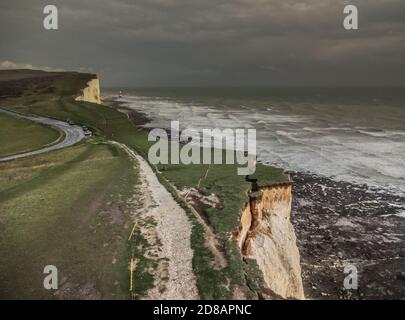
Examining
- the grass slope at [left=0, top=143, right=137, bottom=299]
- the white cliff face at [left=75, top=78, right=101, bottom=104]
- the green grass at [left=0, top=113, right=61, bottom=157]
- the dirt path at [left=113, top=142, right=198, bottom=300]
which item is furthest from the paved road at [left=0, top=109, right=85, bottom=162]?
the white cliff face at [left=75, top=78, right=101, bottom=104]

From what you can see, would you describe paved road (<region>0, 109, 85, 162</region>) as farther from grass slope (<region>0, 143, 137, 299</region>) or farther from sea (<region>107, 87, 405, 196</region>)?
sea (<region>107, 87, 405, 196</region>)

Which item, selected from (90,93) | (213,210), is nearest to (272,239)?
(213,210)

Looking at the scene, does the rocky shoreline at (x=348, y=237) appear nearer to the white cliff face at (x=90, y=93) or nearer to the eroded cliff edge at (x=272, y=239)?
the eroded cliff edge at (x=272, y=239)

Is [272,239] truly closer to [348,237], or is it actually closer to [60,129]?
[348,237]

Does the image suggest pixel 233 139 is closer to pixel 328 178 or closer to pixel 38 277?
pixel 328 178
